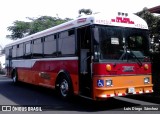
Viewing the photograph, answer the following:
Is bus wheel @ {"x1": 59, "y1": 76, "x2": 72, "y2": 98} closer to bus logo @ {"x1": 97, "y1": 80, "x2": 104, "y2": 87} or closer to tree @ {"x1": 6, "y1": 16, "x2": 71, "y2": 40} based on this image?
bus logo @ {"x1": 97, "y1": 80, "x2": 104, "y2": 87}

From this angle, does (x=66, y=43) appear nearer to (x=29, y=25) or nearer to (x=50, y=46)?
(x=50, y=46)

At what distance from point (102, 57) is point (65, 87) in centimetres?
252

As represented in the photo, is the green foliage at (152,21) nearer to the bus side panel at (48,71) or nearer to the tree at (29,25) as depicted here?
the bus side panel at (48,71)

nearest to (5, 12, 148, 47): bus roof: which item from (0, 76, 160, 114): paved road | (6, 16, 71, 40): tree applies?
(0, 76, 160, 114): paved road

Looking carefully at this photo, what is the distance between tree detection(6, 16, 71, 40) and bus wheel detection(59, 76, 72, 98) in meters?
25.5

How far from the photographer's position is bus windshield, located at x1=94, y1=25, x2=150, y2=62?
342 inches

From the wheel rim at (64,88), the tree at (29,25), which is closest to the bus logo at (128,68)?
the wheel rim at (64,88)

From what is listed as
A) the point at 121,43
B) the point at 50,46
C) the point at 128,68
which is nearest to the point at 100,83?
the point at 128,68

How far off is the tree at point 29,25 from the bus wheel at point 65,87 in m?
25.5

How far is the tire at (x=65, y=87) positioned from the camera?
33.2 feet

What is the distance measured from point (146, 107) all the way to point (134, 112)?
0.87 metres

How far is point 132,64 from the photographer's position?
Result: 361 inches

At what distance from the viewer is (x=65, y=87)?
34.4 ft

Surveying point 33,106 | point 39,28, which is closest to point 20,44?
point 33,106
